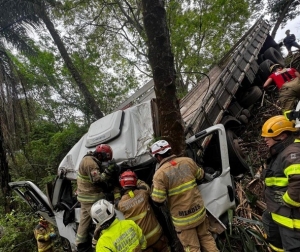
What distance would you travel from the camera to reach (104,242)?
7.16 feet

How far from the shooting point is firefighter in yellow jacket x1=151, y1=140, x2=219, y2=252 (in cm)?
259

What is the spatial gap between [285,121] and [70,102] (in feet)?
40.4

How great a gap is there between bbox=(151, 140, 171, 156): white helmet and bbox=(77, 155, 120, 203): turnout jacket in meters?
0.72

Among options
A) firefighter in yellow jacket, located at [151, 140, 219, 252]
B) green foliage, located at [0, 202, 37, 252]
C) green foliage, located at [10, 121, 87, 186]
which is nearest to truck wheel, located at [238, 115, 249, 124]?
firefighter in yellow jacket, located at [151, 140, 219, 252]

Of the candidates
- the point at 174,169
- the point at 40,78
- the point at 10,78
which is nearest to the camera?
the point at 174,169

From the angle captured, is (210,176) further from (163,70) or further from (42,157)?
(42,157)

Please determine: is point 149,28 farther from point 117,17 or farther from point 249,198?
point 117,17

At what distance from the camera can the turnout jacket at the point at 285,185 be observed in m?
1.84

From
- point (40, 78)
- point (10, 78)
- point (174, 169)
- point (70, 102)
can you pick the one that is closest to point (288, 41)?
point (174, 169)

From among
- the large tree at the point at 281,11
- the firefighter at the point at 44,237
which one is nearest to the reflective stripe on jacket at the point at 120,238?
the firefighter at the point at 44,237

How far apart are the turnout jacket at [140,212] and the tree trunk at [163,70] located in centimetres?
68

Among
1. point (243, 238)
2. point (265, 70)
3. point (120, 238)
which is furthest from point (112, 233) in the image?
point (265, 70)

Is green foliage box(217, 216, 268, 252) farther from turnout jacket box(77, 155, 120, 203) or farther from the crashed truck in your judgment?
turnout jacket box(77, 155, 120, 203)

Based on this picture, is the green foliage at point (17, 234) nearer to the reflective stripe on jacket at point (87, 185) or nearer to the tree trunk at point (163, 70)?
the reflective stripe on jacket at point (87, 185)
